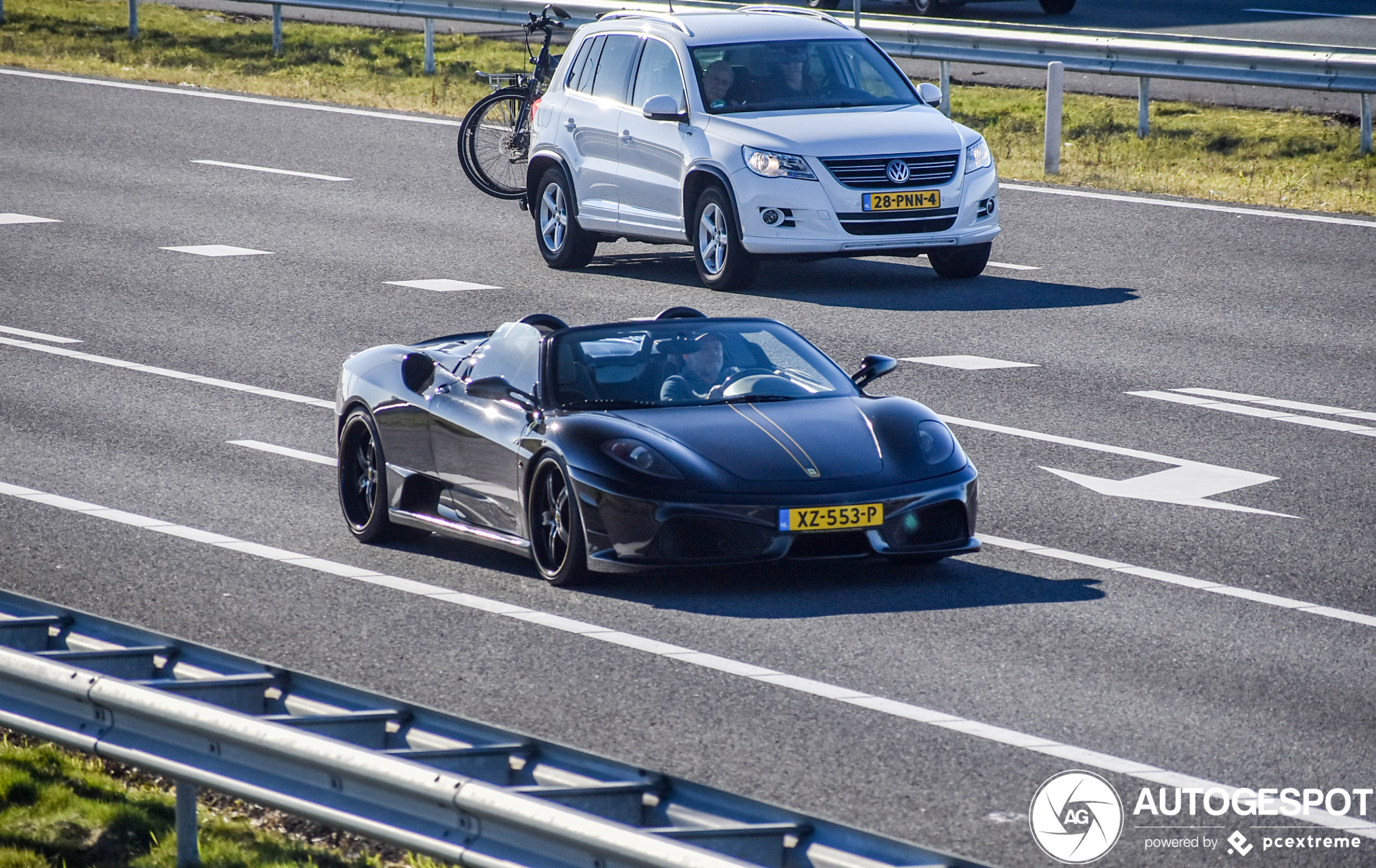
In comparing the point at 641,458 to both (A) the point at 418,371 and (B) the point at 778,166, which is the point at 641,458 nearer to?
(A) the point at 418,371

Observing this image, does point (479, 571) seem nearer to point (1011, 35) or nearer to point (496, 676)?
point (496, 676)

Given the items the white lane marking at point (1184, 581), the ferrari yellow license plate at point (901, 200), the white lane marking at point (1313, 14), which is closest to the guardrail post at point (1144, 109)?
the ferrari yellow license plate at point (901, 200)

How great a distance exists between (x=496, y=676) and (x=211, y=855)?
2081 mm

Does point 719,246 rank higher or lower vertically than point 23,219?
higher

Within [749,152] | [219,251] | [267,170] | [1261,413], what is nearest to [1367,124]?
[749,152]

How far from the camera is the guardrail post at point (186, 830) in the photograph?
5.93m

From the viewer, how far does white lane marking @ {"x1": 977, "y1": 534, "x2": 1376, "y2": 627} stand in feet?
29.2

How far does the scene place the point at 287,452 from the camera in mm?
12453

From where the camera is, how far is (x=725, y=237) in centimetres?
1717

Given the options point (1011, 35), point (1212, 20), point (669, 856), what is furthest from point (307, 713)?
point (1212, 20)

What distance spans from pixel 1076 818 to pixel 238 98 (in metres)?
23.8

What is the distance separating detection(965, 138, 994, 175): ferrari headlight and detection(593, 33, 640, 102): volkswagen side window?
2.98 metres

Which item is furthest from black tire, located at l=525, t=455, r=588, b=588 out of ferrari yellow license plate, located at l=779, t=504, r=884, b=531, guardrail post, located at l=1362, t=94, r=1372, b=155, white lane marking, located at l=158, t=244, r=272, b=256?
guardrail post, located at l=1362, t=94, r=1372, b=155

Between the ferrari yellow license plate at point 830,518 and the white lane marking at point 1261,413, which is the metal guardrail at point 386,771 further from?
the white lane marking at point 1261,413
